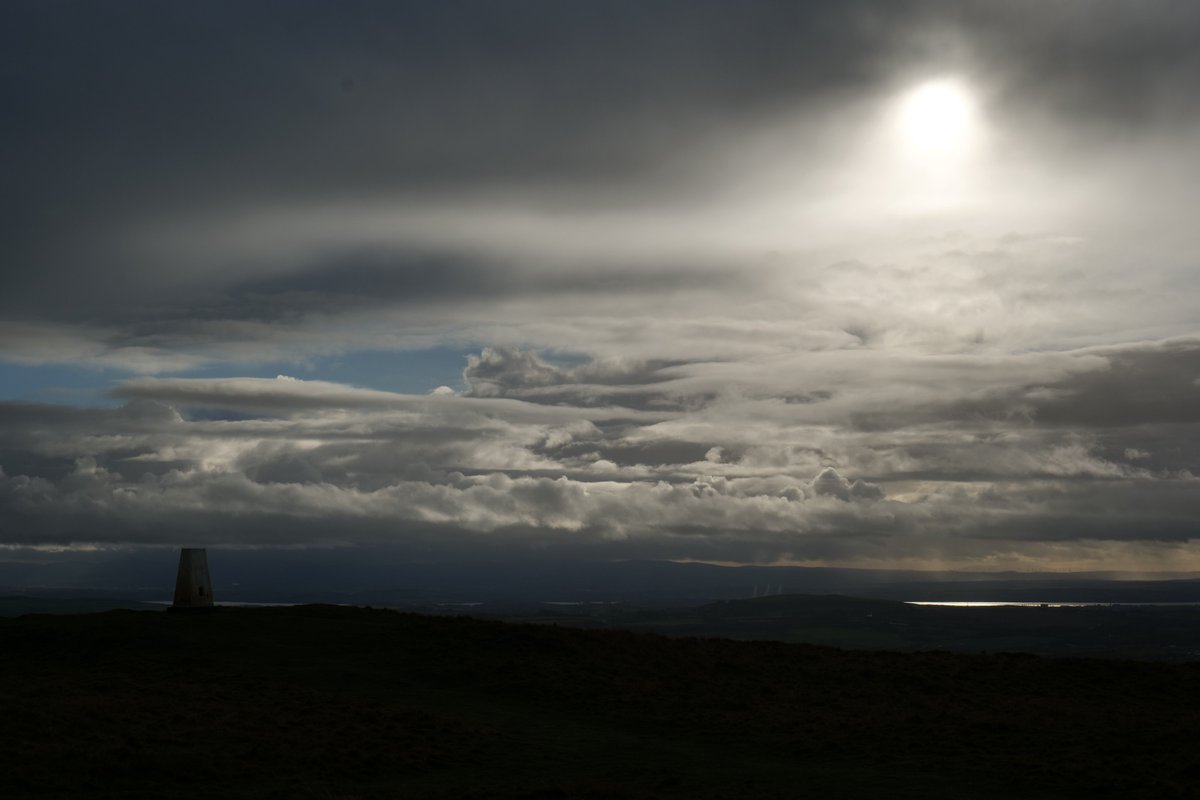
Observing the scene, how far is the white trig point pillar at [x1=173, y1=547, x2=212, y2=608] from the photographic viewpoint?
57562mm

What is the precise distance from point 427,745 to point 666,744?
7.80 meters

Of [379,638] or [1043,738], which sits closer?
[1043,738]

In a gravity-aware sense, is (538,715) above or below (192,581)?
below

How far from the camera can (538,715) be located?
3984 centimetres

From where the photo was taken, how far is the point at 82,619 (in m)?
53.5

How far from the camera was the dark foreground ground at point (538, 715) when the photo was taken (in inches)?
1133

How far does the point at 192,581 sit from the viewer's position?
2277 inches

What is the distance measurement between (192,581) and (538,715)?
26.8 m

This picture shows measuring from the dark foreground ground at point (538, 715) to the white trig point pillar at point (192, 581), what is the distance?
2923 millimetres

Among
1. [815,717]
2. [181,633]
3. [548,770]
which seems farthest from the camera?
[181,633]

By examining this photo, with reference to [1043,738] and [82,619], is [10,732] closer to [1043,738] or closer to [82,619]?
[82,619]

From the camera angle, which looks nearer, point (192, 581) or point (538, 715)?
point (538, 715)

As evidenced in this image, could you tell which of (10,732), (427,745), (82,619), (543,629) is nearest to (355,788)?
(427,745)

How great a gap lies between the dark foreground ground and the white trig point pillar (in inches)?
115
